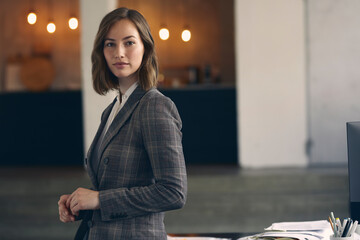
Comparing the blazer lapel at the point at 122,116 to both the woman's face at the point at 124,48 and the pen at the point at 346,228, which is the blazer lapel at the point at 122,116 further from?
the pen at the point at 346,228

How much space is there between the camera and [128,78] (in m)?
1.69

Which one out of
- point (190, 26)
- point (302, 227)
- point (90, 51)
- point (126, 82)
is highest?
point (190, 26)

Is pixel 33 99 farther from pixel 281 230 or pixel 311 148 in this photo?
pixel 281 230

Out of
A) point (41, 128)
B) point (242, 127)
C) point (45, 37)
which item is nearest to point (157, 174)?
point (242, 127)

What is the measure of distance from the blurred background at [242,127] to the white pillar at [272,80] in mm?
13

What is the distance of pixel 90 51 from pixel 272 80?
2327mm

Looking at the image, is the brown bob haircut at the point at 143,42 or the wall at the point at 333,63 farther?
the wall at the point at 333,63

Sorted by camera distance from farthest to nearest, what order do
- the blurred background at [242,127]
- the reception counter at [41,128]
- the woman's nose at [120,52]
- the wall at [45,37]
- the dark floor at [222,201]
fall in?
the wall at [45,37]
the reception counter at [41,128]
the blurred background at [242,127]
the dark floor at [222,201]
the woman's nose at [120,52]

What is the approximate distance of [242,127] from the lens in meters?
6.84

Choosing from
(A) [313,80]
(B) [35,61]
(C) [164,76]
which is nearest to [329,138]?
(A) [313,80]

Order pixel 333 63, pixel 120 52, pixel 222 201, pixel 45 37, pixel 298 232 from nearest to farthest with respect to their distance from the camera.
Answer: pixel 120 52
pixel 298 232
pixel 222 201
pixel 333 63
pixel 45 37

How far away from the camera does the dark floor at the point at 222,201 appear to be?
569 centimetres

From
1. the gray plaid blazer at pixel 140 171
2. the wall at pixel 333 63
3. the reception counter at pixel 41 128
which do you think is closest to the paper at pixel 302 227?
the gray plaid blazer at pixel 140 171

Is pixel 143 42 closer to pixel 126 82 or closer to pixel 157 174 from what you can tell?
pixel 126 82
